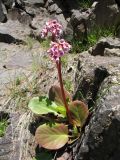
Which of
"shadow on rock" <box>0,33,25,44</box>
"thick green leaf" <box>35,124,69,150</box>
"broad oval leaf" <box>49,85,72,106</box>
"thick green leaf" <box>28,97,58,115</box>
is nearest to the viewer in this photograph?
"thick green leaf" <box>35,124,69,150</box>

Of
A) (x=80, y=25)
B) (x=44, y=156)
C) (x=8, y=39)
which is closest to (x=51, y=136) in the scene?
(x=44, y=156)

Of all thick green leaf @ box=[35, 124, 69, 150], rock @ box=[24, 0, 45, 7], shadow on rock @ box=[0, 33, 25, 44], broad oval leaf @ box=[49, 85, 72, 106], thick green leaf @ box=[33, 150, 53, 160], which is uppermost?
rock @ box=[24, 0, 45, 7]

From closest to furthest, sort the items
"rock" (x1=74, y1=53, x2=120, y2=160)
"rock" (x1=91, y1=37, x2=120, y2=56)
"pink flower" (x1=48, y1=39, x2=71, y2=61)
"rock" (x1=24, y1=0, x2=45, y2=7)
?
"rock" (x1=74, y1=53, x2=120, y2=160) → "pink flower" (x1=48, y1=39, x2=71, y2=61) → "rock" (x1=91, y1=37, x2=120, y2=56) → "rock" (x1=24, y1=0, x2=45, y2=7)

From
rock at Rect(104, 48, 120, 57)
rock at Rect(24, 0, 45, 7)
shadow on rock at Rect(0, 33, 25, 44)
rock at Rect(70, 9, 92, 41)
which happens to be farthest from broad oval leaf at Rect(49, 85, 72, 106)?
rock at Rect(24, 0, 45, 7)

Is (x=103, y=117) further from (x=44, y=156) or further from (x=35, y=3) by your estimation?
(x=35, y=3)

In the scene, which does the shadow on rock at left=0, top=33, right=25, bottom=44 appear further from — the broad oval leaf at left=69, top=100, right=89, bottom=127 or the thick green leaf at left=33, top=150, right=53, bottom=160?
the thick green leaf at left=33, top=150, right=53, bottom=160
